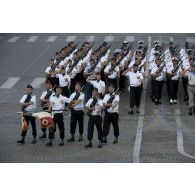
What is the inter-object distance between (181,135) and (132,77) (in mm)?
3143

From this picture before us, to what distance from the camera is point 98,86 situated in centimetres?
2167

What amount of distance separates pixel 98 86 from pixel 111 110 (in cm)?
327

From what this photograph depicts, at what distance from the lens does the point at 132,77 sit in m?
21.9

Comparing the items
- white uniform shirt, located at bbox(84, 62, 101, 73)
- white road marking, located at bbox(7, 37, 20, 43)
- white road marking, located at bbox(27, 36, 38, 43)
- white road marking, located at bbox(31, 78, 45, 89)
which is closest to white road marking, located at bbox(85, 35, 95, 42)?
white road marking, located at bbox(27, 36, 38, 43)

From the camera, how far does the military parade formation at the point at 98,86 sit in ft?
60.8

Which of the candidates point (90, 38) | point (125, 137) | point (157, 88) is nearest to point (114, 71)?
point (157, 88)

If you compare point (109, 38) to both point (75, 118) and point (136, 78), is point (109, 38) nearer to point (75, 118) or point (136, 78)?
point (136, 78)

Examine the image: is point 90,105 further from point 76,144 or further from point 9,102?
point 9,102

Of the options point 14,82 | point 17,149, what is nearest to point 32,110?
point 17,149

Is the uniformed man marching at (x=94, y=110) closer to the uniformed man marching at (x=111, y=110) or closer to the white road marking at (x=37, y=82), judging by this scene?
the uniformed man marching at (x=111, y=110)

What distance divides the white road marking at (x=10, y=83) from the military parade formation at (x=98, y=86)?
279 centimetres

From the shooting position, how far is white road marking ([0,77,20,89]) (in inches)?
1057

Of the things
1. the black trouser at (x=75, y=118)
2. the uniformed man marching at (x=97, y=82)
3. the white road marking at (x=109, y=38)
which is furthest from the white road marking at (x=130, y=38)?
the black trouser at (x=75, y=118)

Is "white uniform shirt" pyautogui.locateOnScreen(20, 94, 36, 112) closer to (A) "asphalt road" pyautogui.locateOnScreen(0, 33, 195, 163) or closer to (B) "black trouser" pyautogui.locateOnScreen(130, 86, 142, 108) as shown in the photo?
(A) "asphalt road" pyautogui.locateOnScreen(0, 33, 195, 163)
